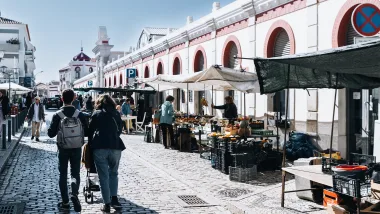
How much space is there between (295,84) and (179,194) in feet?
9.15

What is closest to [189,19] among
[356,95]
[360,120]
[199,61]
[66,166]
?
[199,61]

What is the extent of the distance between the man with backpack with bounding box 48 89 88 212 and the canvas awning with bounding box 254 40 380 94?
9.03 ft

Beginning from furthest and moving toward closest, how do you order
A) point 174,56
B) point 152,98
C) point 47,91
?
1. point 47,91
2. point 152,98
3. point 174,56

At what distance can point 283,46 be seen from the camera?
15508mm

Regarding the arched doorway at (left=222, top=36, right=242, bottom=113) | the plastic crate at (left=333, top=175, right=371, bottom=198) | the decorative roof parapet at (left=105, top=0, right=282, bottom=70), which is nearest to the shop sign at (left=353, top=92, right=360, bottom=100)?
the decorative roof parapet at (left=105, top=0, right=282, bottom=70)

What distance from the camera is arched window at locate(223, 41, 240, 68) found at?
19.2m

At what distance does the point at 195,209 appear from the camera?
23.5 feet

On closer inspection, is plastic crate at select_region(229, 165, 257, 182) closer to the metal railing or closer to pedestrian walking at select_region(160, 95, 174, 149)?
pedestrian walking at select_region(160, 95, 174, 149)

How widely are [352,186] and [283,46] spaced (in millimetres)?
10627

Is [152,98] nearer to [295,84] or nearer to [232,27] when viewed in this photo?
[232,27]

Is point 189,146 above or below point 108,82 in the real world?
below

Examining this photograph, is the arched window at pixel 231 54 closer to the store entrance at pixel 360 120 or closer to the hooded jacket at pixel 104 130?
the store entrance at pixel 360 120

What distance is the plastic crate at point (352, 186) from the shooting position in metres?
5.29

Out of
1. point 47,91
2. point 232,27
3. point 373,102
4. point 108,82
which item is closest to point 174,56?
point 232,27
